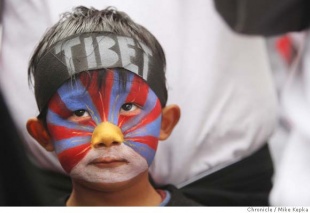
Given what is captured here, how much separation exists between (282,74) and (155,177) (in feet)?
0.91

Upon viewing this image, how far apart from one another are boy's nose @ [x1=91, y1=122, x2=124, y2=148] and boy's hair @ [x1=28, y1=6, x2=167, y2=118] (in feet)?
0.30

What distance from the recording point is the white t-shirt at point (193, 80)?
3.10 ft

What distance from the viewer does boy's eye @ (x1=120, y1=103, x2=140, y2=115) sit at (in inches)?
37.1

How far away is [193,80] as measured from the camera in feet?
3.13

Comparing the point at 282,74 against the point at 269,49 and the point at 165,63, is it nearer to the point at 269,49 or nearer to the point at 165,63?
the point at 269,49

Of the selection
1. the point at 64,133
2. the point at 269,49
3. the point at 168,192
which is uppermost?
the point at 269,49

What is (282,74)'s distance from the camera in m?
0.98

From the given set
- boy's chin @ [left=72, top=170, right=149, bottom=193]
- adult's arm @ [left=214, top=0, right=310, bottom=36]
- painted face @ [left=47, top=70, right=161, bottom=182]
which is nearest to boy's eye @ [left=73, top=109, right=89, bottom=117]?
painted face @ [left=47, top=70, right=161, bottom=182]

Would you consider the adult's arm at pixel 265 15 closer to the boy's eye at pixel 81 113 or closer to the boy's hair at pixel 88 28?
the boy's hair at pixel 88 28

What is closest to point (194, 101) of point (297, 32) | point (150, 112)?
point (150, 112)

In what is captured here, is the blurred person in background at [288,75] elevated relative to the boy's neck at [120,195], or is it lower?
elevated

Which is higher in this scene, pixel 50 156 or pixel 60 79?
pixel 60 79

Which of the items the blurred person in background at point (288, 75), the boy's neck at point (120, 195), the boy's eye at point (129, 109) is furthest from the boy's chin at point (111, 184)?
the blurred person in background at point (288, 75)

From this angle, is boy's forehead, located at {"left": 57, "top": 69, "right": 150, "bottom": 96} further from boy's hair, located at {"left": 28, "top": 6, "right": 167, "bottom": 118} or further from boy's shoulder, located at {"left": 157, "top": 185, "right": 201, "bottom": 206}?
boy's shoulder, located at {"left": 157, "top": 185, "right": 201, "bottom": 206}
